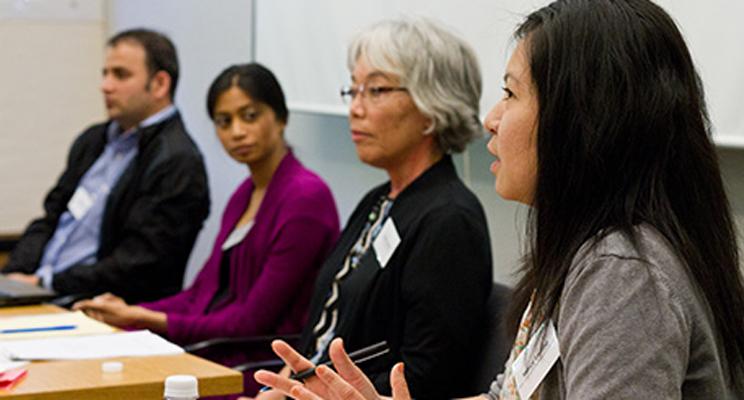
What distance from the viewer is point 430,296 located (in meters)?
2.55

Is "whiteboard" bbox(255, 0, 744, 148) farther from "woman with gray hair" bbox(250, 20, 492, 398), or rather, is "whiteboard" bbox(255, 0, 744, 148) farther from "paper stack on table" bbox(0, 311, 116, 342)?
"paper stack on table" bbox(0, 311, 116, 342)

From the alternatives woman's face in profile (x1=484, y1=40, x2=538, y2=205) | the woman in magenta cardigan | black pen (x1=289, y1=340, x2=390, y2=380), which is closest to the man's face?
the woman in magenta cardigan

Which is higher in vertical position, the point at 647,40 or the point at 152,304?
the point at 647,40

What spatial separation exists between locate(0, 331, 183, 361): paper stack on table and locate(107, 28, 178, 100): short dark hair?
1.86m

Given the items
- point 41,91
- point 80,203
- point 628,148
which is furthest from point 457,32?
point 41,91

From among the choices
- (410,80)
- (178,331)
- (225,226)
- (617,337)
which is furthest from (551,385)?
(225,226)

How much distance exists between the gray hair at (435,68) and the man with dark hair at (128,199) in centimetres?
138

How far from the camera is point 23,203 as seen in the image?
18.1ft

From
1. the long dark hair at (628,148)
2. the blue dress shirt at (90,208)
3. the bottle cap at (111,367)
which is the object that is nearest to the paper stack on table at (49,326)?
the bottle cap at (111,367)

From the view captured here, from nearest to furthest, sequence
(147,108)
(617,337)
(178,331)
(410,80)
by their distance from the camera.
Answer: (617,337) < (410,80) < (178,331) < (147,108)

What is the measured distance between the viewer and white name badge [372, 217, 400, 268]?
2.67m

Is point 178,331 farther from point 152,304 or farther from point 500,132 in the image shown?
point 500,132

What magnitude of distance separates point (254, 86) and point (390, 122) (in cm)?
85

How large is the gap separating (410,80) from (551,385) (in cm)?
131
